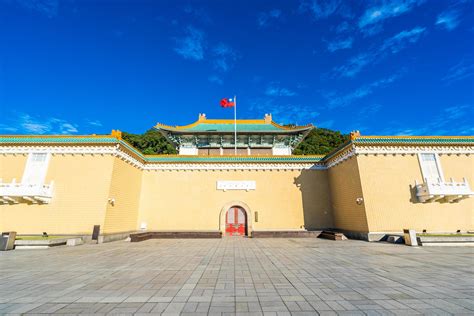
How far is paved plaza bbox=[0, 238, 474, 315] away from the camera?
139 inches

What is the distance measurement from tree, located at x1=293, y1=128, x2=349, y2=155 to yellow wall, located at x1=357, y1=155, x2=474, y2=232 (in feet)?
90.3

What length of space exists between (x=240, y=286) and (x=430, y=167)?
48.3 ft

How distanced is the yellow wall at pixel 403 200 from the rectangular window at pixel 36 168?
1964 cm

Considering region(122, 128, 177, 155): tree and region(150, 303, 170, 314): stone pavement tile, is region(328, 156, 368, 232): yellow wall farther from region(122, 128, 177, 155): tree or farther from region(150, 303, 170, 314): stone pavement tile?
region(122, 128, 177, 155): tree

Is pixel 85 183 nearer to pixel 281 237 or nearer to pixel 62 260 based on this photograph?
pixel 62 260

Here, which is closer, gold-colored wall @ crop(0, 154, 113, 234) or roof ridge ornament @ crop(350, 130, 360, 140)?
gold-colored wall @ crop(0, 154, 113, 234)

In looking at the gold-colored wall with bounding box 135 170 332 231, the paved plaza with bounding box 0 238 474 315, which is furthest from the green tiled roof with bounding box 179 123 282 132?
the paved plaza with bounding box 0 238 474 315

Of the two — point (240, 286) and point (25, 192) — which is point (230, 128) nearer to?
point (25, 192)

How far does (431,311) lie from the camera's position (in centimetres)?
339

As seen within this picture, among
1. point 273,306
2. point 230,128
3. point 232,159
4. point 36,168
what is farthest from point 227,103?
point 273,306

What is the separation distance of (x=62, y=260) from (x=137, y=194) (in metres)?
8.31

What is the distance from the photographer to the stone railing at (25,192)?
1159 centimetres

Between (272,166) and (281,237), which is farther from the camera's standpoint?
(272,166)

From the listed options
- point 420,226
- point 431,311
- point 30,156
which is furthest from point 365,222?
point 30,156
